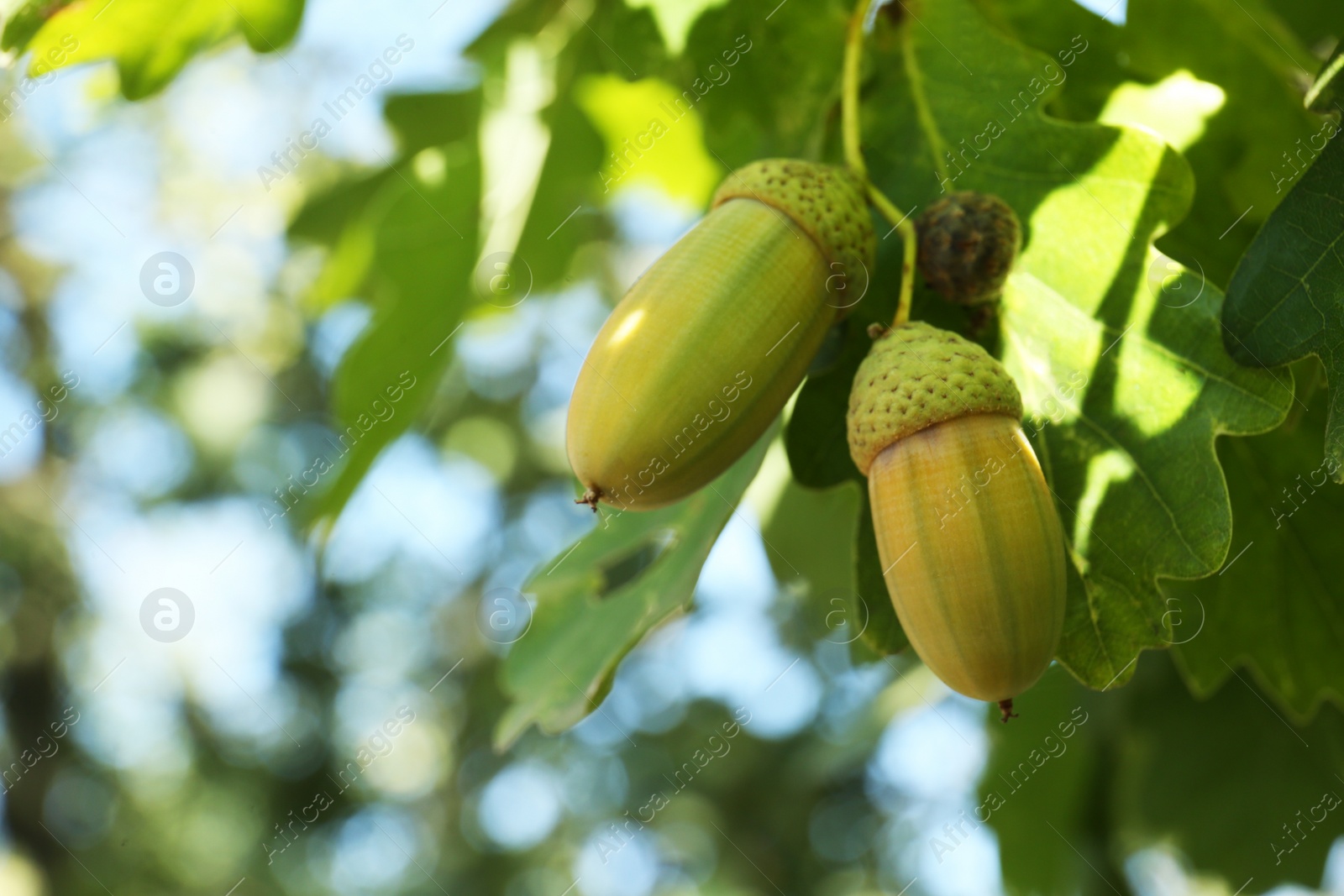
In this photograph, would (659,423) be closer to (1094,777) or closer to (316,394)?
(1094,777)

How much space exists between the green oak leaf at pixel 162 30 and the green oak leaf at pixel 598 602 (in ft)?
2.58

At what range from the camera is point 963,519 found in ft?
2.41

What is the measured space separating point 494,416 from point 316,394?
351cm

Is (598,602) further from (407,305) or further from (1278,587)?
A: (1278,587)

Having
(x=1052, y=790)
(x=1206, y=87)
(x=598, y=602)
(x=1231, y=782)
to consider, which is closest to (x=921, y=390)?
(x=1206, y=87)

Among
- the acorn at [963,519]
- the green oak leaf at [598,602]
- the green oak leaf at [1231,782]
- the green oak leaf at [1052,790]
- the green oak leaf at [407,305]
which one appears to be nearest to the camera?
the acorn at [963,519]

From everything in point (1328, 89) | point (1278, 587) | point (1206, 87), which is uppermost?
point (1328, 89)

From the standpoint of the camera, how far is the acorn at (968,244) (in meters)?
0.96

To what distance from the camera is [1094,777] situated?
2.24 metres

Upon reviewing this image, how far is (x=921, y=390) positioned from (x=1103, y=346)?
28 centimetres

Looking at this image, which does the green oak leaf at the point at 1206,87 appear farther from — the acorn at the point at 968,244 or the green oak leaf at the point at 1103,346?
the acorn at the point at 968,244

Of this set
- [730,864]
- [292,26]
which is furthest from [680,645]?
[292,26]

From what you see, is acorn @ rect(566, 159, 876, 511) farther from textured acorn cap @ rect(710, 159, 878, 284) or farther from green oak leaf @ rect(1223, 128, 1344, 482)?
green oak leaf @ rect(1223, 128, 1344, 482)

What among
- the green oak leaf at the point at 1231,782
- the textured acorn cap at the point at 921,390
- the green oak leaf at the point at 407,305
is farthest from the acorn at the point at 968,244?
the green oak leaf at the point at 1231,782
